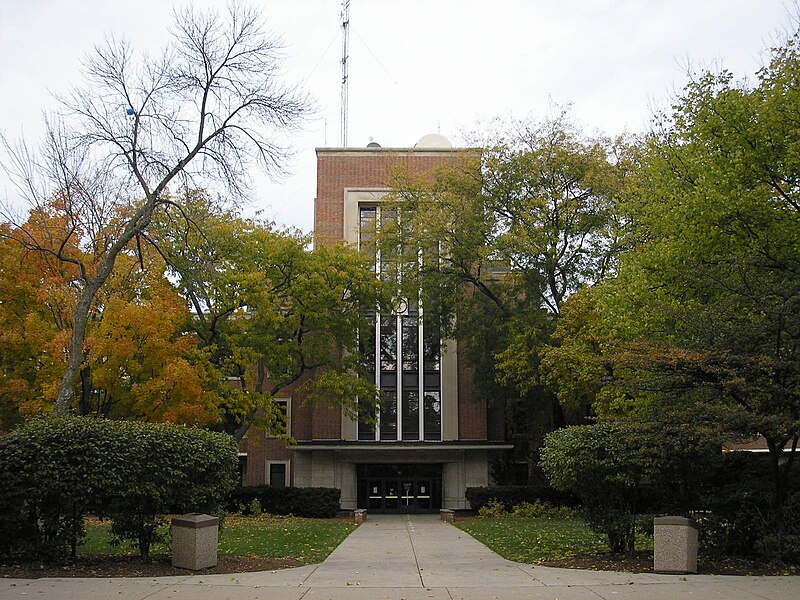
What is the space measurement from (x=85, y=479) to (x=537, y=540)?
11.3 metres

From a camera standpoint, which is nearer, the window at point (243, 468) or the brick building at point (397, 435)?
the brick building at point (397, 435)

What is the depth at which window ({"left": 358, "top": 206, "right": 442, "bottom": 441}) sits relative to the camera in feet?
124

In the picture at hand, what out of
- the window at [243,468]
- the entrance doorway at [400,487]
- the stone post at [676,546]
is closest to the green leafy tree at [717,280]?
the stone post at [676,546]

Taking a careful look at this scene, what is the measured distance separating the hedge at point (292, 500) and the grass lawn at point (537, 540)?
8.05 meters

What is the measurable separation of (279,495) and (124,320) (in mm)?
12322

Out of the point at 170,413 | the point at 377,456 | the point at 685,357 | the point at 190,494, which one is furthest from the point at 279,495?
the point at 685,357

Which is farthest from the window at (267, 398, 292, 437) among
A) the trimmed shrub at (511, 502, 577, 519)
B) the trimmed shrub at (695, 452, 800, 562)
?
the trimmed shrub at (695, 452, 800, 562)

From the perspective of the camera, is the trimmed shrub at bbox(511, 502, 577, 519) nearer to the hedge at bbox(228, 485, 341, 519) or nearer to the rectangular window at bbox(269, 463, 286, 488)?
the hedge at bbox(228, 485, 341, 519)

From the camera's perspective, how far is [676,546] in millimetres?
12328

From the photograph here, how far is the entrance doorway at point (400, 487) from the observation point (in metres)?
38.9

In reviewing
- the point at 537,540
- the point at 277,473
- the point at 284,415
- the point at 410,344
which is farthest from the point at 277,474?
the point at 537,540

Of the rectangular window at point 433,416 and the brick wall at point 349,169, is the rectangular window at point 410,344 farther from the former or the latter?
the brick wall at point 349,169

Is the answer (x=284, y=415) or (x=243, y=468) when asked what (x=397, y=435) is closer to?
(x=284, y=415)

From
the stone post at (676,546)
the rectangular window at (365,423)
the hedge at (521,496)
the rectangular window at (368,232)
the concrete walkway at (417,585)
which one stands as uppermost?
the rectangular window at (368,232)
